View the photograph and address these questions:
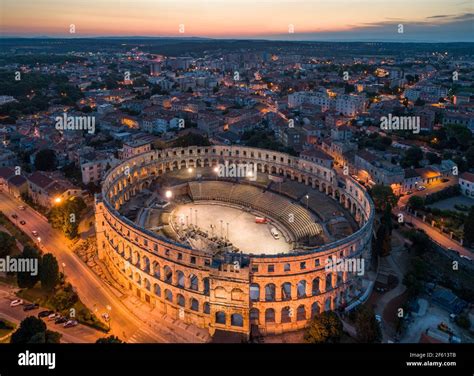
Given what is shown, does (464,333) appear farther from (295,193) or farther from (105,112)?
(105,112)

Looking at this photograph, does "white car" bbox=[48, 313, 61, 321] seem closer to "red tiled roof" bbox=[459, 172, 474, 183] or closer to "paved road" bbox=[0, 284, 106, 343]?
"paved road" bbox=[0, 284, 106, 343]

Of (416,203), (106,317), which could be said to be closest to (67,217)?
(106,317)

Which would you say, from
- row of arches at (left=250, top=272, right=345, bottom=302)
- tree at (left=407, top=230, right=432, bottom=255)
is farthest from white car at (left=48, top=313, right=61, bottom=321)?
tree at (left=407, top=230, right=432, bottom=255)

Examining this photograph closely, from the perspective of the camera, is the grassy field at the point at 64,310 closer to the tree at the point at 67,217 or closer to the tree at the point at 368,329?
the tree at the point at 67,217

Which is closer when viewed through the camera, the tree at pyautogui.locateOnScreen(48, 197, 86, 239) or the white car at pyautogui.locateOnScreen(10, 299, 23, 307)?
the white car at pyautogui.locateOnScreen(10, 299, 23, 307)

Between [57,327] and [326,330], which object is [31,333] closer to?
[57,327]

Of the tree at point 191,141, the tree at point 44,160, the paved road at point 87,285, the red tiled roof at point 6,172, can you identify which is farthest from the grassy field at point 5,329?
the tree at point 191,141
